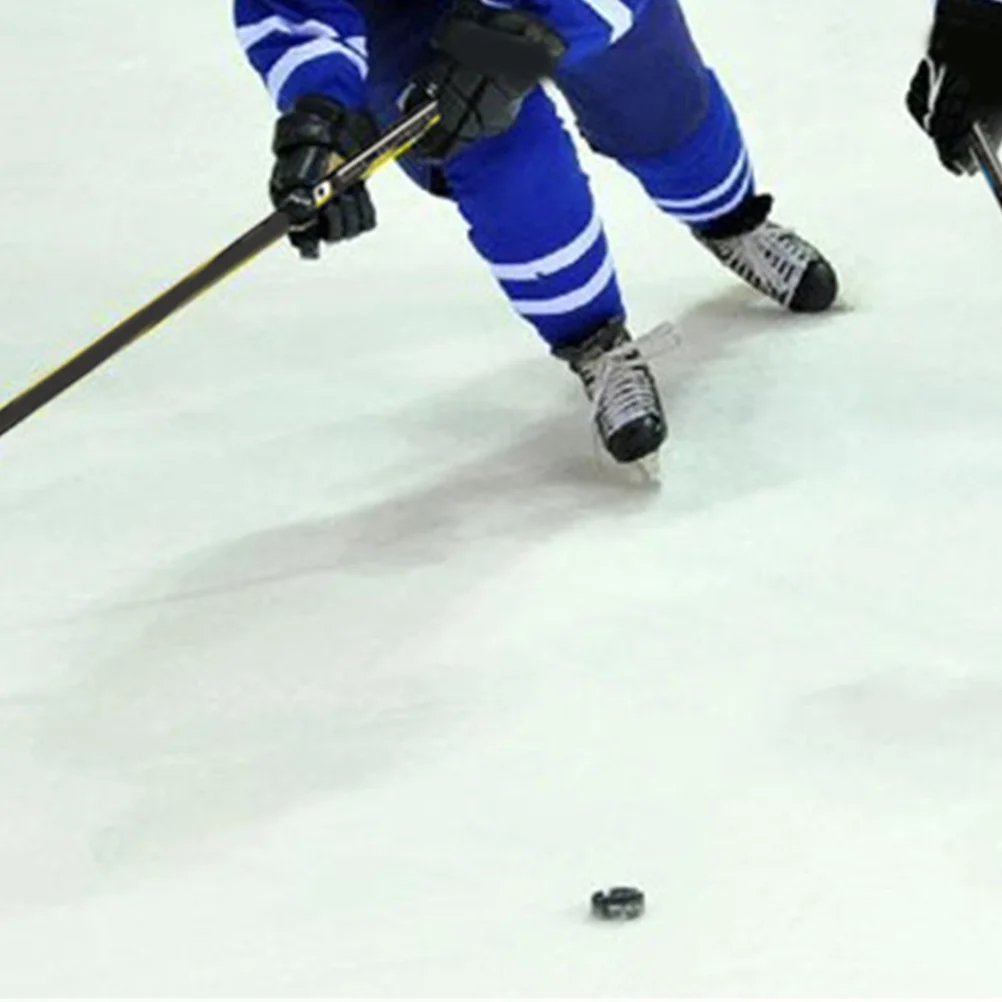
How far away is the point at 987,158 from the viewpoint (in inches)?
76.9

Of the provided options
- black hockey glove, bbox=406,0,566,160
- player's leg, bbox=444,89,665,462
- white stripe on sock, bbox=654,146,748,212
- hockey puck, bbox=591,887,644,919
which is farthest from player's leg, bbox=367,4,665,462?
hockey puck, bbox=591,887,644,919

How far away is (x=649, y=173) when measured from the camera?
253cm

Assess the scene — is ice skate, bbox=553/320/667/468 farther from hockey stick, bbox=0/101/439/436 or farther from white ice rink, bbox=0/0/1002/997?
hockey stick, bbox=0/101/439/436

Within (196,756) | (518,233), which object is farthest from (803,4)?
(196,756)

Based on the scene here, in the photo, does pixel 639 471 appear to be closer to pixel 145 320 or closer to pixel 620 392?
pixel 620 392

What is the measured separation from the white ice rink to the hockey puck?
0.01 meters

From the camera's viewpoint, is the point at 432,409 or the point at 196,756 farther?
the point at 432,409

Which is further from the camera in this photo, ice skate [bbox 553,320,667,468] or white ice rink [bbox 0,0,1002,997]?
ice skate [bbox 553,320,667,468]

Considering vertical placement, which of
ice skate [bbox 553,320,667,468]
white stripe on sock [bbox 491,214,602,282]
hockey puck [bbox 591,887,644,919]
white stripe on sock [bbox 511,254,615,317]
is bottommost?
ice skate [bbox 553,320,667,468]

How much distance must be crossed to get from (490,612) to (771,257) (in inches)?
28.8

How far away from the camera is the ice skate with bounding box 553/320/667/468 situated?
2.23 meters

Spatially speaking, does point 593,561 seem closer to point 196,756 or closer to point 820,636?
point 820,636

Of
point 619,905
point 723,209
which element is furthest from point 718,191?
point 619,905

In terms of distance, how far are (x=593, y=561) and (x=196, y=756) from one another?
0.42m
